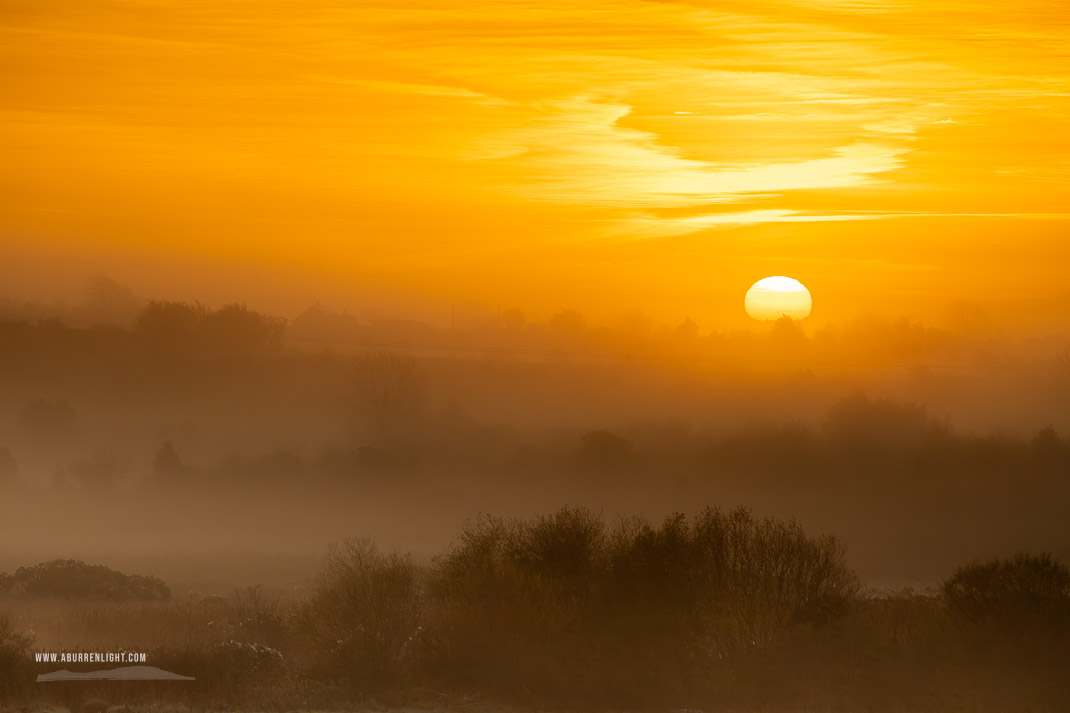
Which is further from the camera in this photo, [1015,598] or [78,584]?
[78,584]

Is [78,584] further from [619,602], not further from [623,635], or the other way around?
[623,635]

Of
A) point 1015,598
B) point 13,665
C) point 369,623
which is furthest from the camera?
point 1015,598

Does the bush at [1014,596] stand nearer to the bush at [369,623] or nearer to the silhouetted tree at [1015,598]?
the silhouetted tree at [1015,598]

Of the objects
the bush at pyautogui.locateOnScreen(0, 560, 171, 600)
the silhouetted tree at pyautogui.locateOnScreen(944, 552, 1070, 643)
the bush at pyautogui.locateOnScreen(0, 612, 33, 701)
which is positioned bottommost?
the silhouetted tree at pyautogui.locateOnScreen(944, 552, 1070, 643)

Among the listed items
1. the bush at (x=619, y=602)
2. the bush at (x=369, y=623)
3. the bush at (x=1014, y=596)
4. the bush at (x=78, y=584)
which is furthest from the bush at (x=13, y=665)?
the bush at (x=1014, y=596)

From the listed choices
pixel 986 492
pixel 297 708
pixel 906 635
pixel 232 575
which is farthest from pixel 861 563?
pixel 297 708

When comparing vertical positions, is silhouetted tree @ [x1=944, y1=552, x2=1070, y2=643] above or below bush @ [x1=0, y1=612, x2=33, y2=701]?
below

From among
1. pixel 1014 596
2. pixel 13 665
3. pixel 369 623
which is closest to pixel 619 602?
pixel 369 623

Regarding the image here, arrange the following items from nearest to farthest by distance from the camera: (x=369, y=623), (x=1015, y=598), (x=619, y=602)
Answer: (x=369, y=623)
(x=1015, y=598)
(x=619, y=602)

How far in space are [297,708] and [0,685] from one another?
10575mm

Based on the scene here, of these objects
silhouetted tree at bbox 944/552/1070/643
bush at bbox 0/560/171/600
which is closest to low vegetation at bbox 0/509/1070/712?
silhouetted tree at bbox 944/552/1070/643

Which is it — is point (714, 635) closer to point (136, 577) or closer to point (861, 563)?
point (136, 577)

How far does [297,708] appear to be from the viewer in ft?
125

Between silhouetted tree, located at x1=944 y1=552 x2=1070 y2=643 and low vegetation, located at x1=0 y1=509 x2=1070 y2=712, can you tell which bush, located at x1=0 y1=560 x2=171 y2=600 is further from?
silhouetted tree, located at x1=944 y1=552 x2=1070 y2=643
